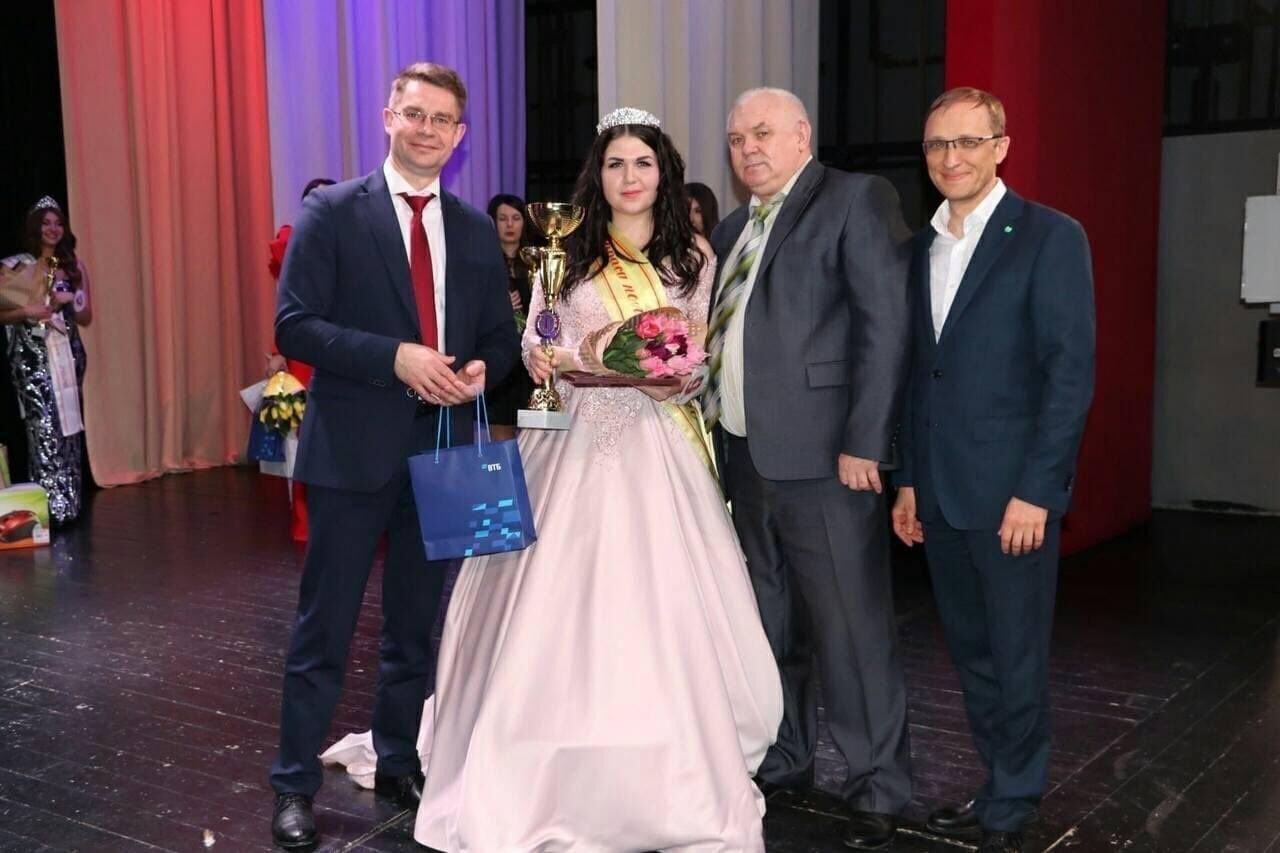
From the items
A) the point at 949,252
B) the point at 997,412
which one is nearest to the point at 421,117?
the point at 949,252

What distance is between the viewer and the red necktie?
2939 mm

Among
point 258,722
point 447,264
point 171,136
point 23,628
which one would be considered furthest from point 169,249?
point 447,264

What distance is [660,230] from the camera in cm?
301

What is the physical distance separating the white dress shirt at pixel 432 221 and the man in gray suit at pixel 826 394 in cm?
63

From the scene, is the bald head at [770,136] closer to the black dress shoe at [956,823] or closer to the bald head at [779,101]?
the bald head at [779,101]

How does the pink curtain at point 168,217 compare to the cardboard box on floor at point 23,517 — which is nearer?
the cardboard box on floor at point 23,517

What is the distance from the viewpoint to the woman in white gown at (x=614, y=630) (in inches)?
109

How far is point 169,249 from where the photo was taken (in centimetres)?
866

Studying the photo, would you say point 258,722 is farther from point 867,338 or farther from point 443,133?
point 867,338

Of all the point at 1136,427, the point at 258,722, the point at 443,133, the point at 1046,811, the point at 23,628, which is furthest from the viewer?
the point at 1136,427

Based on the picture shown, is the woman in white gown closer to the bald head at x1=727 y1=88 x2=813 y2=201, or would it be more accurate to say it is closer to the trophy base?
the trophy base

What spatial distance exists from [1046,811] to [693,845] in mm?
936

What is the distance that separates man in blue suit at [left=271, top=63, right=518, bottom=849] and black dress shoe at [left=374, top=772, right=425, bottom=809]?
0.77 feet

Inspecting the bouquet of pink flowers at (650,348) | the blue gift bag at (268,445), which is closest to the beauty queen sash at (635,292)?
the bouquet of pink flowers at (650,348)
